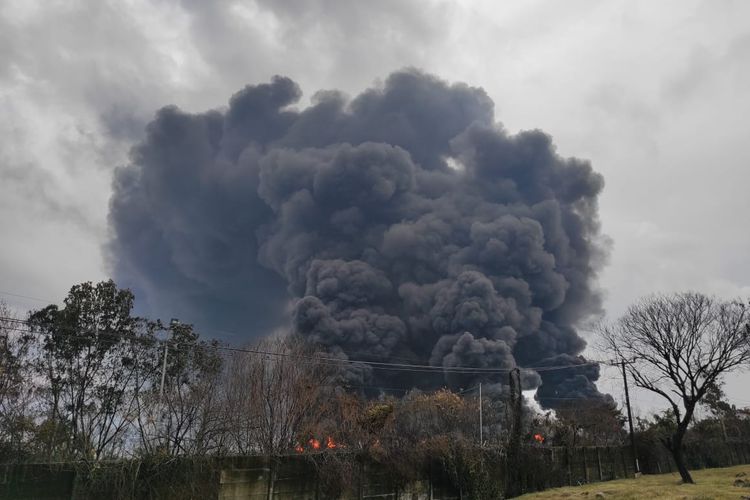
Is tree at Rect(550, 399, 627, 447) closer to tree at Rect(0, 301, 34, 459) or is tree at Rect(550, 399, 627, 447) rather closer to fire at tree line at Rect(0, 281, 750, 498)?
fire at tree line at Rect(0, 281, 750, 498)

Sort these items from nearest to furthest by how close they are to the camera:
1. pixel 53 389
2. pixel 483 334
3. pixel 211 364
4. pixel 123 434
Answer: pixel 123 434
pixel 53 389
pixel 211 364
pixel 483 334

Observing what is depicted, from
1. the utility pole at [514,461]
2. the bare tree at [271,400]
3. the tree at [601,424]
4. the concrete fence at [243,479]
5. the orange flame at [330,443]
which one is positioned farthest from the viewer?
the tree at [601,424]

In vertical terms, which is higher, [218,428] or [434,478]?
[218,428]

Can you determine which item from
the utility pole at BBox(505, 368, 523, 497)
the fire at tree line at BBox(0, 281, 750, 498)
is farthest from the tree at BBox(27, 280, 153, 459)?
the utility pole at BBox(505, 368, 523, 497)

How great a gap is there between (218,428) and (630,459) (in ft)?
95.7

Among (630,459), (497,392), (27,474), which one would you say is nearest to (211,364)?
(27,474)

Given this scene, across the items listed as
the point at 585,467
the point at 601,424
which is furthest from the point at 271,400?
the point at 601,424

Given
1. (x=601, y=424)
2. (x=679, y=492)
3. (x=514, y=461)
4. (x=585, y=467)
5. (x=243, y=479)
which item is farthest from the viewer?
(x=601, y=424)

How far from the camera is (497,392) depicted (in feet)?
159

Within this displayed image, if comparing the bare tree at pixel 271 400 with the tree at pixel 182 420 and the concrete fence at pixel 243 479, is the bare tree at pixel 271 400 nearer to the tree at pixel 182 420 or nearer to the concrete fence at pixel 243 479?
the tree at pixel 182 420

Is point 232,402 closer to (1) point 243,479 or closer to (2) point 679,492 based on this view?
(1) point 243,479

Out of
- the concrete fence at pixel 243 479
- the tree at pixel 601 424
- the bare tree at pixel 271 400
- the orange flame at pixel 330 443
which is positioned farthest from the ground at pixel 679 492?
the tree at pixel 601 424

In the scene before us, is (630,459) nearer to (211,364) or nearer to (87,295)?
(211,364)

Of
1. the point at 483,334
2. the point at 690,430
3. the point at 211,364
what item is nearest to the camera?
the point at 211,364
